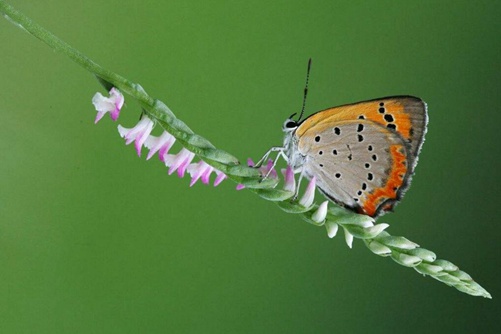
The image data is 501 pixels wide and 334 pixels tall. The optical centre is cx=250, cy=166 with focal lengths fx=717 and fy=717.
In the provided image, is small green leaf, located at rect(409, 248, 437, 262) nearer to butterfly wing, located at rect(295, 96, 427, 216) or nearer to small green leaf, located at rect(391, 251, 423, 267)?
small green leaf, located at rect(391, 251, 423, 267)

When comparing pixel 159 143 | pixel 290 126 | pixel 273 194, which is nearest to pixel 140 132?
pixel 159 143

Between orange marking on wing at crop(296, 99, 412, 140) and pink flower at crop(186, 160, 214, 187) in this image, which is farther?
orange marking on wing at crop(296, 99, 412, 140)

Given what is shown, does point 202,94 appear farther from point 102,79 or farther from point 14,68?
point 102,79

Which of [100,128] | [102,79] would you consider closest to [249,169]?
[102,79]

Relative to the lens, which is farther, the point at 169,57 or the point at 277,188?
the point at 169,57

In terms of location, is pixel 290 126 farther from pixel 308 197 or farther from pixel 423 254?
pixel 423 254

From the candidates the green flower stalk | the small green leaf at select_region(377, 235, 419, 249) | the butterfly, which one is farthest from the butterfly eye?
the small green leaf at select_region(377, 235, 419, 249)
